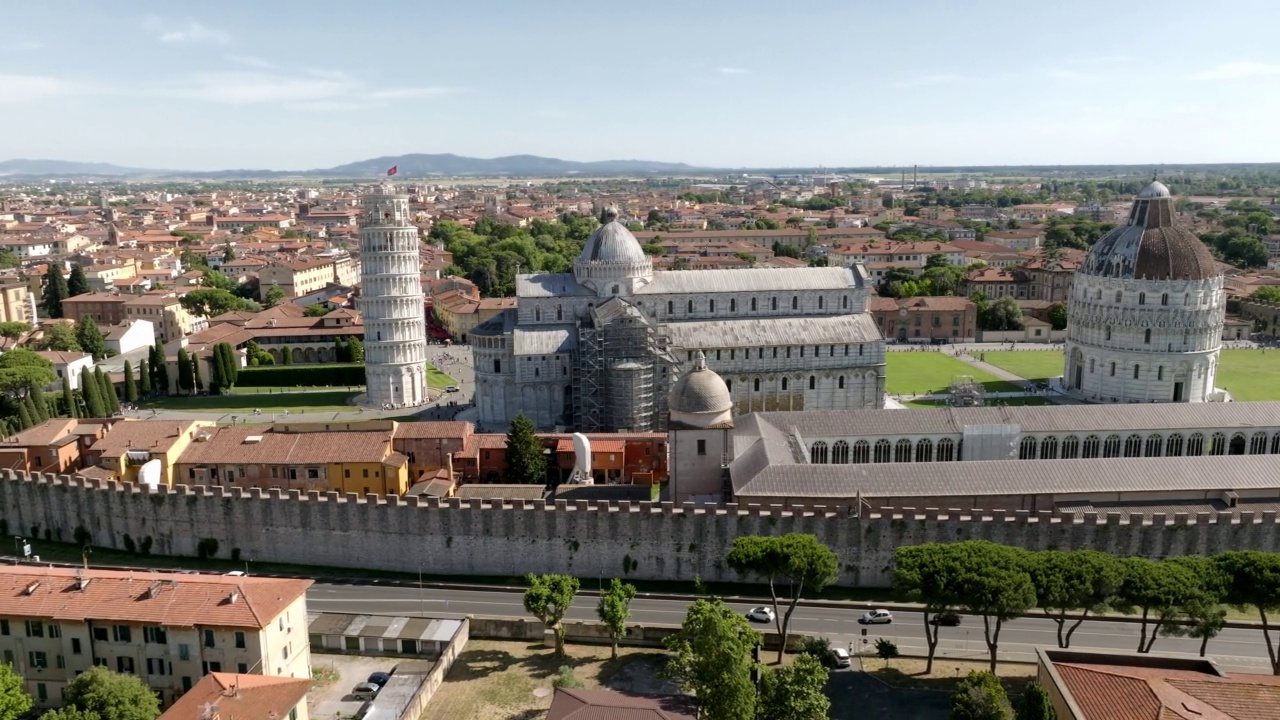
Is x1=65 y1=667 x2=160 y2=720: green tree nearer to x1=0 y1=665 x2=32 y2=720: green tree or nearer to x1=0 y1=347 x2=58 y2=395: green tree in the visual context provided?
x1=0 y1=665 x2=32 y2=720: green tree

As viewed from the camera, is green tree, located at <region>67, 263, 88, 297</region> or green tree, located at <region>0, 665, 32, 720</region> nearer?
green tree, located at <region>0, 665, 32, 720</region>

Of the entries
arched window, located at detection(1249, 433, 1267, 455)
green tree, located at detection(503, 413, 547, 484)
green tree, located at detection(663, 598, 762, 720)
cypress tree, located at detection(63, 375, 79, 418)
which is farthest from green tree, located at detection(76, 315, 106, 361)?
arched window, located at detection(1249, 433, 1267, 455)

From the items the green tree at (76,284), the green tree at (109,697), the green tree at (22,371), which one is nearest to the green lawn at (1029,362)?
the green tree at (109,697)

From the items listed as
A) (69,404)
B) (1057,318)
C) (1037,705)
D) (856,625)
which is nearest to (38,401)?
(69,404)

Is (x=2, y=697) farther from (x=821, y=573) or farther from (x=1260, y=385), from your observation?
(x=1260, y=385)

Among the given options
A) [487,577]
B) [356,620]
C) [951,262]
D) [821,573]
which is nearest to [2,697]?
[356,620]

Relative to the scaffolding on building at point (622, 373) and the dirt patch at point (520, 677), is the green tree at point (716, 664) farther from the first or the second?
the scaffolding on building at point (622, 373)
